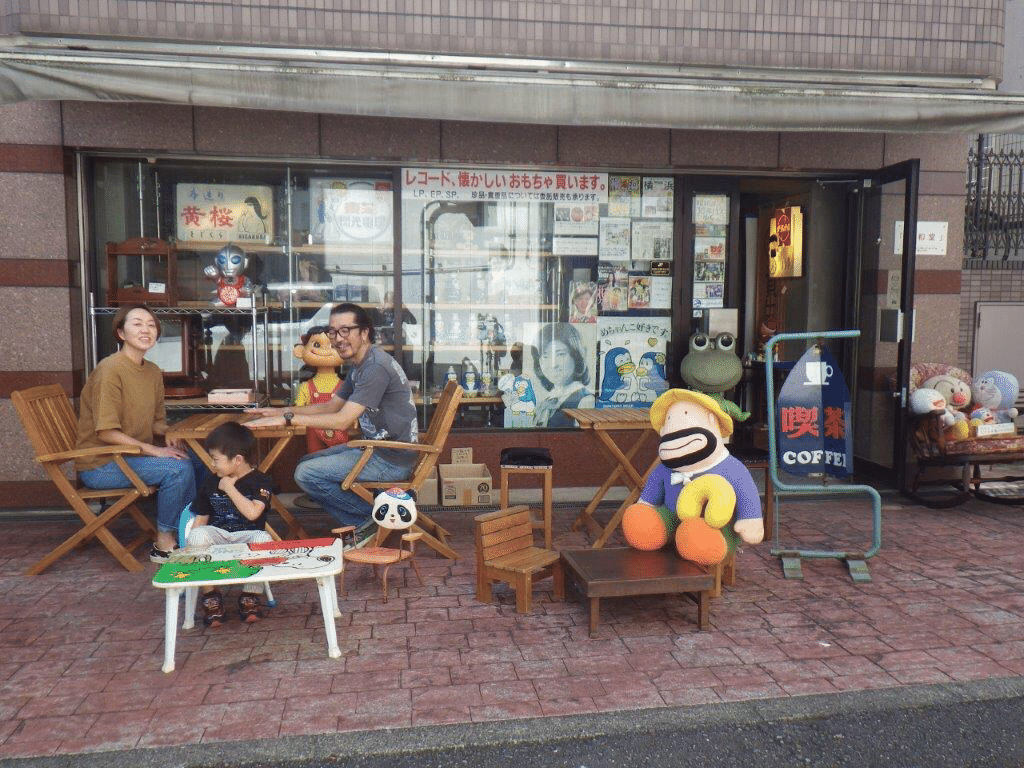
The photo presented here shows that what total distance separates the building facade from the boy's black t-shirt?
8.43 ft

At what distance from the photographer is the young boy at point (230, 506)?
4484 millimetres

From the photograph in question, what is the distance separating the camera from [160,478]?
5328 mm

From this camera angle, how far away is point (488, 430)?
736 cm

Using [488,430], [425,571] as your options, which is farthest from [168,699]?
[488,430]

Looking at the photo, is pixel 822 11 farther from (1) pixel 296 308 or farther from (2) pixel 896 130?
(1) pixel 296 308

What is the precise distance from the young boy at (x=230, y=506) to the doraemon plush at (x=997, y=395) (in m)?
5.98

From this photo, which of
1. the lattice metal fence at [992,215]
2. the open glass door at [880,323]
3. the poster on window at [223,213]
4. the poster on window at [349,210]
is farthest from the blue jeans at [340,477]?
the lattice metal fence at [992,215]

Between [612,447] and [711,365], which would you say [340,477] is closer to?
[612,447]

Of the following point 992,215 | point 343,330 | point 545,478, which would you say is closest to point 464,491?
point 545,478

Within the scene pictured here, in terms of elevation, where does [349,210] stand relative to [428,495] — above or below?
above

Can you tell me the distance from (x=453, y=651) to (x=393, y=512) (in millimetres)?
934

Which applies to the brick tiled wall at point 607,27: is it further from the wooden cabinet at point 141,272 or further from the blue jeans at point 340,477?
the blue jeans at point 340,477

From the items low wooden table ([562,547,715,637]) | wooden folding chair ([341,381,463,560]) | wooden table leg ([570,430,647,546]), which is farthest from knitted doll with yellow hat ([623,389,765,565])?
wooden folding chair ([341,381,463,560])

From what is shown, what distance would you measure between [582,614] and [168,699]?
2130 mm
